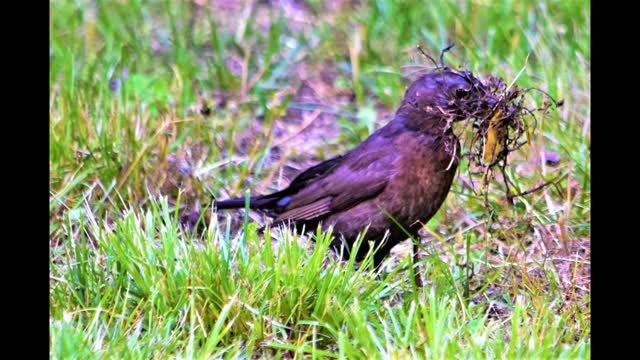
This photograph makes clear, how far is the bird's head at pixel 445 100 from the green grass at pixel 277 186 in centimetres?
51

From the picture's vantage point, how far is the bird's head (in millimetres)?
4145

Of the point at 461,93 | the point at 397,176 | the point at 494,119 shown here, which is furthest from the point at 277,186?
the point at 494,119

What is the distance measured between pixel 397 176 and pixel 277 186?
1178 millimetres

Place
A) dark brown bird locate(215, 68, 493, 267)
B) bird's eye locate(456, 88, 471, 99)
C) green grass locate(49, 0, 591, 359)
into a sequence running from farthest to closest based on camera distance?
dark brown bird locate(215, 68, 493, 267) < bird's eye locate(456, 88, 471, 99) < green grass locate(49, 0, 591, 359)

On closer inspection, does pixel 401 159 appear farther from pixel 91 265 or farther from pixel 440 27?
pixel 440 27

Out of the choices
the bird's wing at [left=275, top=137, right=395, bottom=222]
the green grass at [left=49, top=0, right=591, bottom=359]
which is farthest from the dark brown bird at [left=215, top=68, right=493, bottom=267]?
A: the green grass at [left=49, top=0, right=591, bottom=359]

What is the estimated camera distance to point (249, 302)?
363cm

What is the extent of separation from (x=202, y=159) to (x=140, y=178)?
0.45m

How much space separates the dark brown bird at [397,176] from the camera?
14.4 ft

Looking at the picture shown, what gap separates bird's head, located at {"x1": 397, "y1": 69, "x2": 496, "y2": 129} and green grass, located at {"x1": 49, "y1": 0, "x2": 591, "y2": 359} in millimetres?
506

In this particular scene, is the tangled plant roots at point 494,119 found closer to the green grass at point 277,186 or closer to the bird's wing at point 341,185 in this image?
the green grass at point 277,186

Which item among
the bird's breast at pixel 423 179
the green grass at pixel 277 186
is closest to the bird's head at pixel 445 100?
the bird's breast at pixel 423 179

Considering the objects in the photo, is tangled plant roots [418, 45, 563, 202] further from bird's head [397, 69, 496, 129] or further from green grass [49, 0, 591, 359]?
green grass [49, 0, 591, 359]
